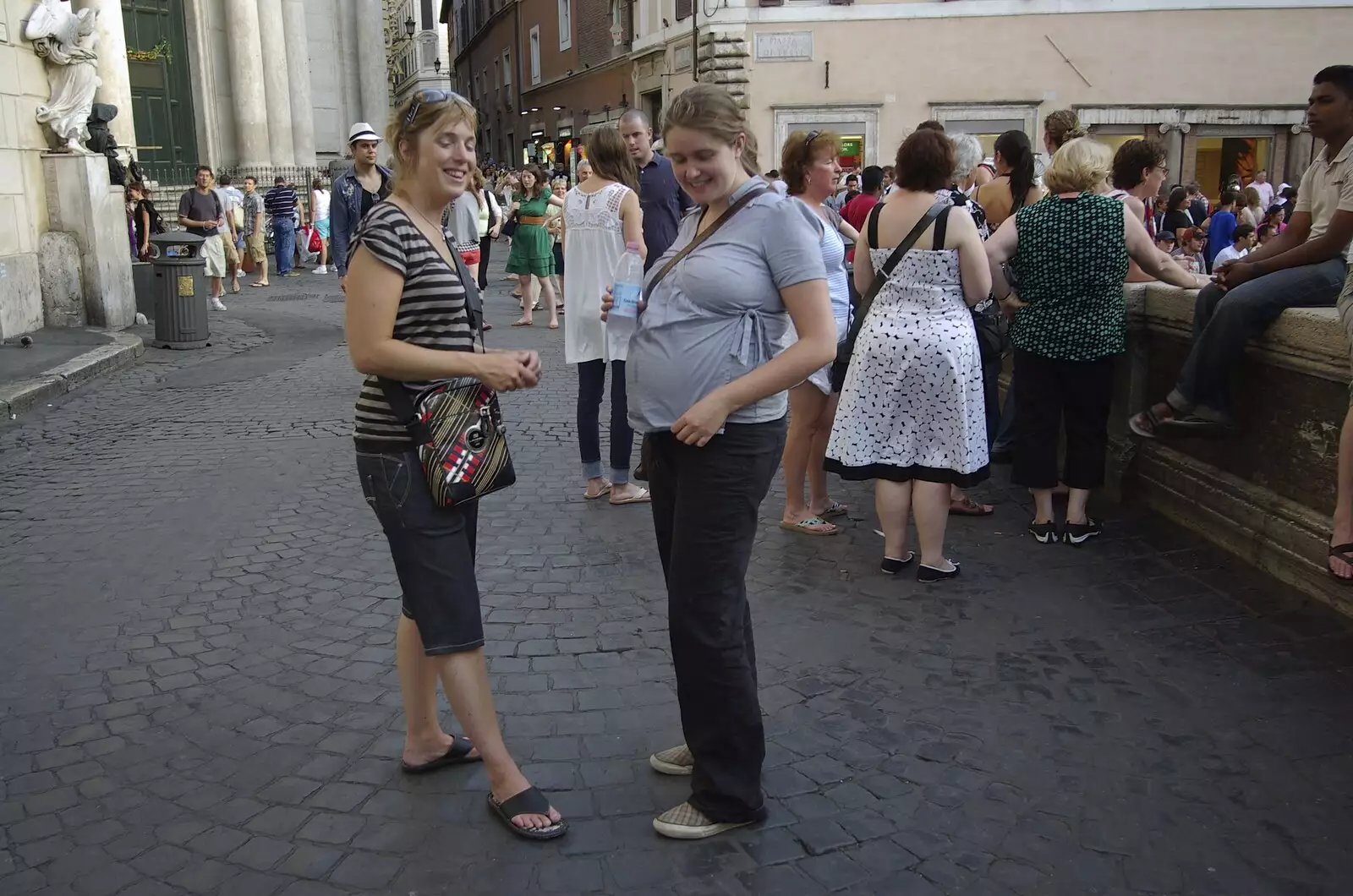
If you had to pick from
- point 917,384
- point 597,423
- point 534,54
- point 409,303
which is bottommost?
point 597,423

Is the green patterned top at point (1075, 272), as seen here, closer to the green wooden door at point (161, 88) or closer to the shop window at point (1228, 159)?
the green wooden door at point (161, 88)

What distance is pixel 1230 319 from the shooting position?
202 inches

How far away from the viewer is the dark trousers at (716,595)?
3039 millimetres

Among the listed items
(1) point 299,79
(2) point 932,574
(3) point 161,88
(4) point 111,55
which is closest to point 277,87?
(1) point 299,79

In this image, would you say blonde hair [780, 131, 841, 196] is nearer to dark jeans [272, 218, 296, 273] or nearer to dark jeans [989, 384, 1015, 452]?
dark jeans [989, 384, 1015, 452]

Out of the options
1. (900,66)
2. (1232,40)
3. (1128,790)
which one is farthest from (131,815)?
(1232,40)

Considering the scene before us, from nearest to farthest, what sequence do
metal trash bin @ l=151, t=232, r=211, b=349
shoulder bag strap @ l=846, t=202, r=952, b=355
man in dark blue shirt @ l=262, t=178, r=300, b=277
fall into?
shoulder bag strap @ l=846, t=202, r=952, b=355
metal trash bin @ l=151, t=232, r=211, b=349
man in dark blue shirt @ l=262, t=178, r=300, b=277

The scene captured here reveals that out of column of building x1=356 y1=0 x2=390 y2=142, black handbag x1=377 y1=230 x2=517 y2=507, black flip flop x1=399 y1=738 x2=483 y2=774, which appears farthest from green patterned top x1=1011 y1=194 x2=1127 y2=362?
column of building x1=356 y1=0 x2=390 y2=142

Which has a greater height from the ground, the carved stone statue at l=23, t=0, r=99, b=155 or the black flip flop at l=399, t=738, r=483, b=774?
the carved stone statue at l=23, t=0, r=99, b=155

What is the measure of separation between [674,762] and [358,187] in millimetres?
5999

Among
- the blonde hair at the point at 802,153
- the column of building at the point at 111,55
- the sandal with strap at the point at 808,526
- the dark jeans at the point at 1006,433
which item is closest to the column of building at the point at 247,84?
the column of building at the point at 111,55

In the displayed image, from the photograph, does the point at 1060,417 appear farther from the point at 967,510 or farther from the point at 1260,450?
the point at 1260,450

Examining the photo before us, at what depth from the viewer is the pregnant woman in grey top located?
2973 millimetres

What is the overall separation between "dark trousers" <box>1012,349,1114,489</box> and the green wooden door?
2097cm
